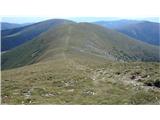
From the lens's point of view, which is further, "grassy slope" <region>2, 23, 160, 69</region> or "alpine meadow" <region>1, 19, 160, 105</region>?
"grassy slope" <region>2, 23, 160, 69</region>

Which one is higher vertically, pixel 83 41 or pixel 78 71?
pixel 78 71

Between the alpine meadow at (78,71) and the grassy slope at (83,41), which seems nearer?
the alpine meadow at (78,71)

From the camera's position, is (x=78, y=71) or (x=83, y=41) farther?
(x=83, y=41)
